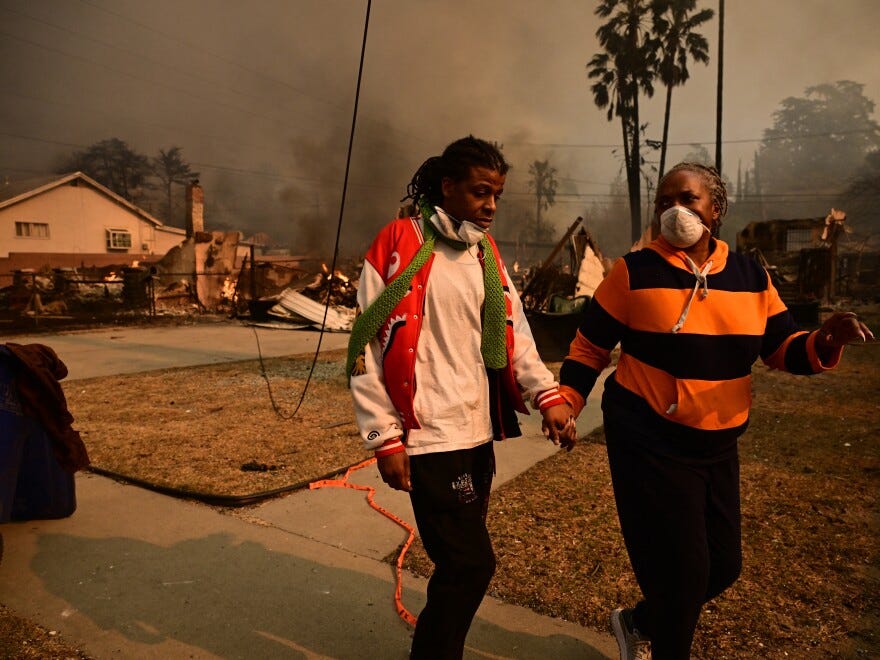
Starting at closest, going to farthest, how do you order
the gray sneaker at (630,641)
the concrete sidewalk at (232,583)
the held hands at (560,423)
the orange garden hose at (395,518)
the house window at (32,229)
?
the held hands at (560,423)
the gray sneaker at (630,641)
the concrete sidewalk at (232,583)
the orange garden hose at (395,518)
the house window at (32,229)

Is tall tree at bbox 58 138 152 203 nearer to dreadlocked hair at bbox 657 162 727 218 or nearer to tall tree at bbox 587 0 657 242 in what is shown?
tall tree at bbox 587 0 657 242

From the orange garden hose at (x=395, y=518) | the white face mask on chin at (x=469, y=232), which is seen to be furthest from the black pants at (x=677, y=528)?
the orange garden hose at (x=395, y=518)

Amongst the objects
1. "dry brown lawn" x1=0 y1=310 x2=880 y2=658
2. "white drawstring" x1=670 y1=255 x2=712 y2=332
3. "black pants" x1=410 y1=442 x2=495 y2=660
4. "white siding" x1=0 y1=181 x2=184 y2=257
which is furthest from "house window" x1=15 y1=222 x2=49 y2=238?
"white drawstring" x1=670 y1=255 x2=712 y2=332

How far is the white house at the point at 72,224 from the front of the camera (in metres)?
28.6

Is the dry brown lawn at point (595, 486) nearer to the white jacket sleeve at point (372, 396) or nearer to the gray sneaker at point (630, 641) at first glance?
the gray sneaker at point (630, 641)

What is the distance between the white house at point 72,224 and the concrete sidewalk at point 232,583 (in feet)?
88.5

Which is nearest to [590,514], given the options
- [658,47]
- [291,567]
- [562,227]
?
[291,567]

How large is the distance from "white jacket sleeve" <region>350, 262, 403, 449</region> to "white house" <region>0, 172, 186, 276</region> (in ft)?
94.5

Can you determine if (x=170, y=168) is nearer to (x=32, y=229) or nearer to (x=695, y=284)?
(x=32, y=229)

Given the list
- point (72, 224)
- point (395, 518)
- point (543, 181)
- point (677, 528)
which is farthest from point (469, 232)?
point (543, 181)

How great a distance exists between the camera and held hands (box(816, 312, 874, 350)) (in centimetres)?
175

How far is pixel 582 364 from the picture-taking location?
2025 mm

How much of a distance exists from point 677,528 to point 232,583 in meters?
1.92

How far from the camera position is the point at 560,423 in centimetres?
188
